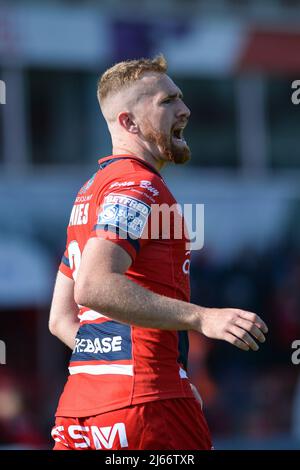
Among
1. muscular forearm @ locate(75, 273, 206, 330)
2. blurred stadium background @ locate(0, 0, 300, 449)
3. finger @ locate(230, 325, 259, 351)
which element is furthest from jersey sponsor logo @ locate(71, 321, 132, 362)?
blurred stadium background @ locate(0, 0, 300, 449)

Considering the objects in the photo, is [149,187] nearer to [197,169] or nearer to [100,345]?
[100,345]

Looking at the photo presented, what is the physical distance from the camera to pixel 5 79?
612 inches

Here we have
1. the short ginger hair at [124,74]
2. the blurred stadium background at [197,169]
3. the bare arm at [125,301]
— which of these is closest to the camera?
the bare arm at [125,301]

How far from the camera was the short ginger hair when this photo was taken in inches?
181

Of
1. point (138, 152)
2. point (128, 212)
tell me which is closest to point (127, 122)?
point (138, 152)

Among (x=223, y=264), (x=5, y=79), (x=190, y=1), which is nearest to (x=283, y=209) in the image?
(x=223, y=264)

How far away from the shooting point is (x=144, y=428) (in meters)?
4.03

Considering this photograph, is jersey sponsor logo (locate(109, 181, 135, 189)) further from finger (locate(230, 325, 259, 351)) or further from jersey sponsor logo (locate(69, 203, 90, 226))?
finger (locate(230, 325, 259, 351))

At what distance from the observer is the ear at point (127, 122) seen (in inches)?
179

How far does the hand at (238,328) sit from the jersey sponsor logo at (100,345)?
607mm

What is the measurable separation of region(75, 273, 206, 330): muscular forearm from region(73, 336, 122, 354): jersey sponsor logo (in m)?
0.37

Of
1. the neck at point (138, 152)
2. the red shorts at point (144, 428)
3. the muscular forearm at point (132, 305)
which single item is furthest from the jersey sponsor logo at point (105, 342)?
the neck at point (138, 152)

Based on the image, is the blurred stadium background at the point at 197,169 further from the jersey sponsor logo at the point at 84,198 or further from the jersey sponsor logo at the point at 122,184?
the jersey sponsor logo at the point at 122,184
